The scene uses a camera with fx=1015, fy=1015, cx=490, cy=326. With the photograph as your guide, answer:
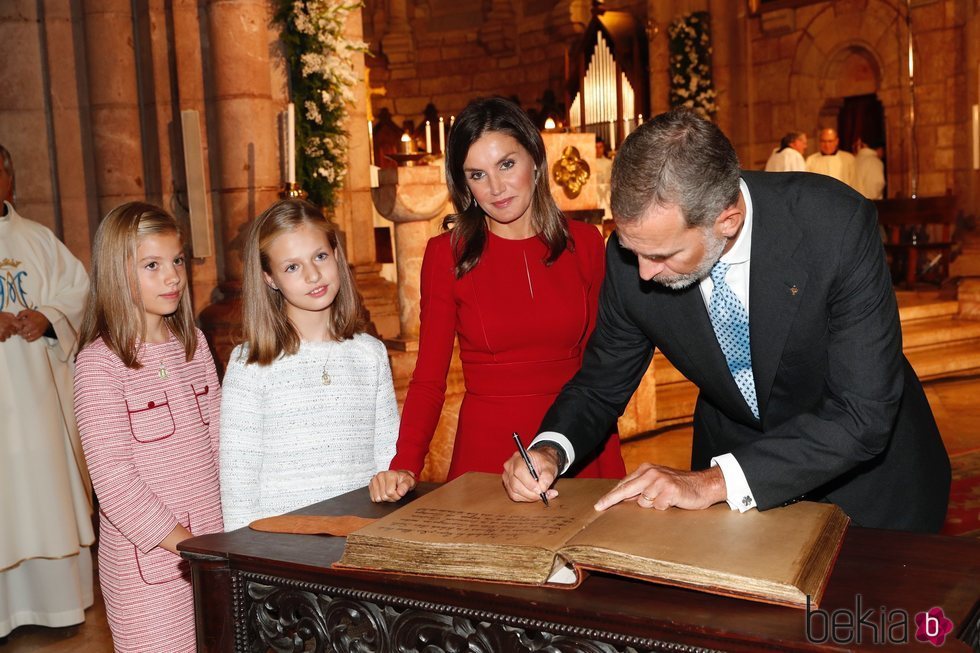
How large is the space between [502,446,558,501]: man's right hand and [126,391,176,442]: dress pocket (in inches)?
47.8

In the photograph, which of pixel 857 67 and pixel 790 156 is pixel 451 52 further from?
pixel 790 156

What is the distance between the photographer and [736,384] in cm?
220

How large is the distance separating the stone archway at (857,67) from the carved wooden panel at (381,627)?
13364 mm

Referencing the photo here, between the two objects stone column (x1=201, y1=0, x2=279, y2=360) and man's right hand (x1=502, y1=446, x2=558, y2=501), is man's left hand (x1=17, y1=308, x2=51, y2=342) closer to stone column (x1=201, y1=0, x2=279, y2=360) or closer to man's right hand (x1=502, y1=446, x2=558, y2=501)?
stone column (x1=201, y1=0, x2=279, y2=360)

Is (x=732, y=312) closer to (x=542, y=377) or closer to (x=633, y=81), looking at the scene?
(x=542, y=377)

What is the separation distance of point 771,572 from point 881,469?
936mm

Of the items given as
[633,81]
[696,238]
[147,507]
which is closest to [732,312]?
[696,238]

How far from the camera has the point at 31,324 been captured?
4.17 m

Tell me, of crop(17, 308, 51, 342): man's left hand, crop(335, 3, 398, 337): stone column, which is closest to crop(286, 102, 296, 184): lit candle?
crop(335, 3, 398, 337): stone column

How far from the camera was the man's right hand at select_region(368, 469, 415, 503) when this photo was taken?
2066mm

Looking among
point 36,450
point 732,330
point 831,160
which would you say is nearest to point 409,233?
point 36,450

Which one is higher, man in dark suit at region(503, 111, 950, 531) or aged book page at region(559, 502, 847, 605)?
man in dark suit at region(503, 111, 950, 531)

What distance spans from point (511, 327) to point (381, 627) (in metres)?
1.30

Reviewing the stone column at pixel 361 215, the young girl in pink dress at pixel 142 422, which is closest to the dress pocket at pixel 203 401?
the young girl in pink dress at pixel 142 422
